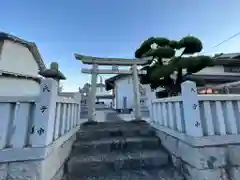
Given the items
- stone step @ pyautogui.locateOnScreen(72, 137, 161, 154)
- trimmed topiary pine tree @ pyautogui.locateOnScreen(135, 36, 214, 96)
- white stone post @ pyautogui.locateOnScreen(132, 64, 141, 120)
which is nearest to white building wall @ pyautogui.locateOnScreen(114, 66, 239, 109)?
trimmed topiary pine tree @ pyautogui.locateOnScreen(135, 36, 214, 96)

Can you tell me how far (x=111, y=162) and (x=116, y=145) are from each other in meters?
0.40

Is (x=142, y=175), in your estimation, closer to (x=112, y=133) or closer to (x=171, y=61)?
(x=112, y=133)

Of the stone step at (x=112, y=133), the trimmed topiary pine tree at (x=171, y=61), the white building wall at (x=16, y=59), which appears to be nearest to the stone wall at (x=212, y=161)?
the stone step at (x=112, y=133)

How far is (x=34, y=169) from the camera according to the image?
127 centimetres

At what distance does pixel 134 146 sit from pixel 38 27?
5928 millimetres

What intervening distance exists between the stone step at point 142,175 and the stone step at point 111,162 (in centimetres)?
6

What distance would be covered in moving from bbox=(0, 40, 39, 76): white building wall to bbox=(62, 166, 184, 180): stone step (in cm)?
698

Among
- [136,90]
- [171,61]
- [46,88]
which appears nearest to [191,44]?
[171,61]

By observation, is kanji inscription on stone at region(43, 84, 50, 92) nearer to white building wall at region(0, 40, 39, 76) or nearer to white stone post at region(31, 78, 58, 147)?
white stone post at region(31, 78, 58, 147)

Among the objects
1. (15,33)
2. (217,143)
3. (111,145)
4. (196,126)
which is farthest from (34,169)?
(15,33)

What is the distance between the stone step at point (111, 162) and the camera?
186 cm

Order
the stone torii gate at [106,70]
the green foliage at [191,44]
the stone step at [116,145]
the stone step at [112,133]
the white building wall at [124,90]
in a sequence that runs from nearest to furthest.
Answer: the stone step at [116,145], the stone step at [112,133], the stone torii gate at [106,70], the green foliage at [191,44], the white building wall at [124,90]

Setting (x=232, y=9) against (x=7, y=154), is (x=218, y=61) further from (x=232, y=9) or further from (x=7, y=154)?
(x=7, y=154)

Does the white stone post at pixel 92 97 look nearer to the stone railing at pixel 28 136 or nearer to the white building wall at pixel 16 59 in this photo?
the stone railing at pixel 28 136
